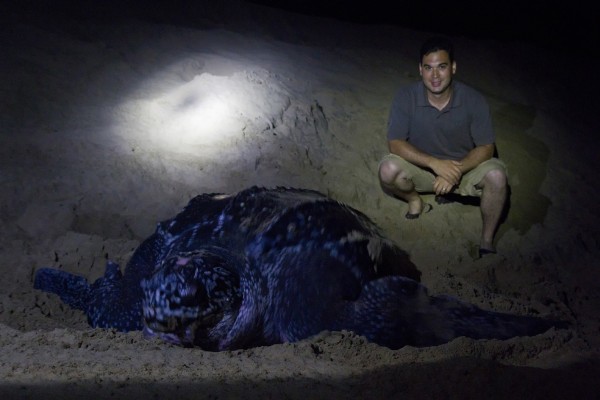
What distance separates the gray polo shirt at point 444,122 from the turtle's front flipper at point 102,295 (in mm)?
2049

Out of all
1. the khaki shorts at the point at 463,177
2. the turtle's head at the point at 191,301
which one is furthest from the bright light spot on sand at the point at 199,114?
the turtle's head at the point at 191,301

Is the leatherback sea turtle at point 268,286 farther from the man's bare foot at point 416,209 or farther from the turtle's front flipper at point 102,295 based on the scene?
the man's bare foot at point 416,209

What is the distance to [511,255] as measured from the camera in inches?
128

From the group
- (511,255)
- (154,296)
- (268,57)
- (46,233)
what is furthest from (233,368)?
(268,57)

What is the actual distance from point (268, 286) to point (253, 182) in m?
1.27

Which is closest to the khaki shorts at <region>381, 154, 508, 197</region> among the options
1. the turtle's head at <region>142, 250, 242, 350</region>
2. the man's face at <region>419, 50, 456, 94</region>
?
the man's face at <region>419, 50, 456, 94</region>

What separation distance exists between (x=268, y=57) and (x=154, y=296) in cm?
364

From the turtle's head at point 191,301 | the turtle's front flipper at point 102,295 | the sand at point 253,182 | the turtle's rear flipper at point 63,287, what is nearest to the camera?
the sand at point 253,182

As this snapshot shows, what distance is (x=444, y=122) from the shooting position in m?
3.61

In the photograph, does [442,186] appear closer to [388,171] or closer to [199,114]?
[388,171]

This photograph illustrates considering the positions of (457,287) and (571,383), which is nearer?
(571,383)

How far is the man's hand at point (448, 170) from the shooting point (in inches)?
134

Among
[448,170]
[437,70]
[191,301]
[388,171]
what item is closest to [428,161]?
[448,170]

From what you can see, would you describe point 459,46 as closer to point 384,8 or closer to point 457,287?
point 384,8
